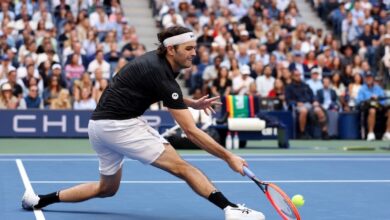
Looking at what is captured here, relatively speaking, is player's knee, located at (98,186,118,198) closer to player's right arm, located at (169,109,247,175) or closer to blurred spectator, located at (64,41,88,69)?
player's right arm, located at (169,109,247,175)

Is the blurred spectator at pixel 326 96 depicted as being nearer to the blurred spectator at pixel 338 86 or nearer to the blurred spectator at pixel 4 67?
the blurred spectator at pixel 338 86

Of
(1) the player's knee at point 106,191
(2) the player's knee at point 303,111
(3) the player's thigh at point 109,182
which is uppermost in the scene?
(3) the player's thigh at point 109,182

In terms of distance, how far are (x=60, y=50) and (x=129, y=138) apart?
13524 millimetres

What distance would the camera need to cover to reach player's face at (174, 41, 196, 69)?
7234 millimetres

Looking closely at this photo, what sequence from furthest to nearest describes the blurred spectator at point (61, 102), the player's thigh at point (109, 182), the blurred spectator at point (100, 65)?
1. the blurred spectator at point (100, 65)
2. the blurred spectator at point (61, 102)
3. the player's thigh at point (109, 182)

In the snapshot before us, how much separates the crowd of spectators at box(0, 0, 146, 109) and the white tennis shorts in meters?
11.0

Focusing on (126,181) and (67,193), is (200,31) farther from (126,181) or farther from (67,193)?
(67,193)

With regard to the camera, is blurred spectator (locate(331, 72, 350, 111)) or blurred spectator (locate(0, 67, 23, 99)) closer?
blurred spectator (locate(0, 67, 23, 99))

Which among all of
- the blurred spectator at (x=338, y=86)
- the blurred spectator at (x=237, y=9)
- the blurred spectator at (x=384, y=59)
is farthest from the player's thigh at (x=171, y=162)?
the blurred spectator at (x=237, y=9)

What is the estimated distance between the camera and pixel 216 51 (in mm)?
20828

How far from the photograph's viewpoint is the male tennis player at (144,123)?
709 cm

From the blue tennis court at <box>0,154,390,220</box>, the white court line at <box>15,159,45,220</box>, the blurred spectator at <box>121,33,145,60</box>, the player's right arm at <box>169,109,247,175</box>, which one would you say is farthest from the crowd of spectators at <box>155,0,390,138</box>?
the player's right arm at <box>169,109,247,175</box>

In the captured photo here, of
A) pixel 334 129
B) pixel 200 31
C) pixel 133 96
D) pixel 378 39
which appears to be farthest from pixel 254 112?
pixel 133 96

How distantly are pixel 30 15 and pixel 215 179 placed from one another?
1137 centimetres
